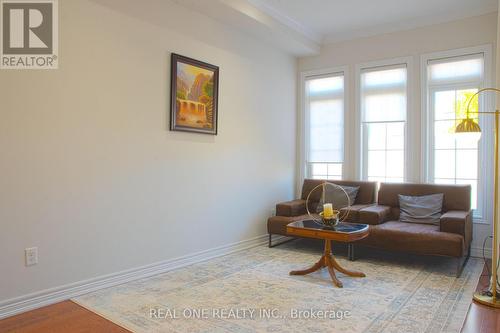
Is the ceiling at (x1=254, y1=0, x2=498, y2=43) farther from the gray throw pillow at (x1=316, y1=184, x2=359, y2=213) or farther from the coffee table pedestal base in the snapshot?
the coffee table pedestal base

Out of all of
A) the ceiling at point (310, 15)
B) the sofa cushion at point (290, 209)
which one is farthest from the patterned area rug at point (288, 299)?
the ceiling at point (310, 15)

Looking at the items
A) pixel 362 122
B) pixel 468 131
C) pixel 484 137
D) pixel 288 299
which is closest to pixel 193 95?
pixel 288 299

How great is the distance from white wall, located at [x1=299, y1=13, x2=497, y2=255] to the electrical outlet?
403 centimetres

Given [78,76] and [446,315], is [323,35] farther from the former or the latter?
[446,315]

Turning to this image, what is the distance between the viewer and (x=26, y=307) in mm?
2760

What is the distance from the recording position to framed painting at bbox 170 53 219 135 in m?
3.86

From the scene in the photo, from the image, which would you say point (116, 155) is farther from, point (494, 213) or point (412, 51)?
point (412, 51)

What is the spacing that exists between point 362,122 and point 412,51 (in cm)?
111

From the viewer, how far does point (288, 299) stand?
3.01m

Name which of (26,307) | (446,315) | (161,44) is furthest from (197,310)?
(161,44)

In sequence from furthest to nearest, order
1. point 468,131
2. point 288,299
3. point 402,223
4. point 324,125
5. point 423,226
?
1. point 324,125
2. point 402,223
3. point 423,226
4. point 468,131
5. point 288,299

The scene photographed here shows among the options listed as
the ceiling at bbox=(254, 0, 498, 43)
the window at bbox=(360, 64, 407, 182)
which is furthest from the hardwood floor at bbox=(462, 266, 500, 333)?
the ceiling at bbox=(254, 0, 498, 43)

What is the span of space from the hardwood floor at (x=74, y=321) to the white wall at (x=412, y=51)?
81.9 inches

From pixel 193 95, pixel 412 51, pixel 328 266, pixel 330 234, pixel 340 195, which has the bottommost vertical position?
pixel 328 266
